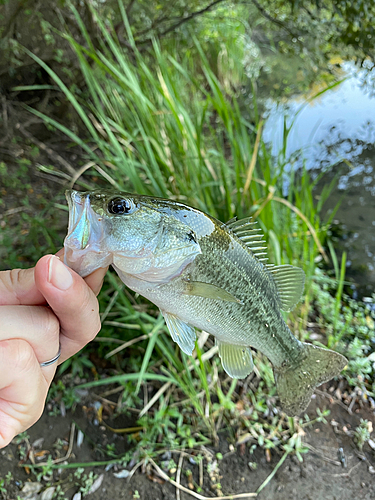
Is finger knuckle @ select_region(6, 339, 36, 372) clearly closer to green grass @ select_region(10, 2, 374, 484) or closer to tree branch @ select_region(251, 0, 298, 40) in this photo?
green grass @ select_region(10, 2, 374, 484)

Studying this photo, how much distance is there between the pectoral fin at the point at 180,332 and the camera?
0.84 metres

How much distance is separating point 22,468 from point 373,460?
5.96 ft

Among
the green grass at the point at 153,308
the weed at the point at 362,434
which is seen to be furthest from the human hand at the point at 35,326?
the weed at the point at 362,434

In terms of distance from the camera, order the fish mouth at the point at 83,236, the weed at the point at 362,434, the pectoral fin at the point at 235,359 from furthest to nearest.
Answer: the weed at the point at 362,434
the pectoral fin at the point at 235,359
the fish mouth at the point at 83,236

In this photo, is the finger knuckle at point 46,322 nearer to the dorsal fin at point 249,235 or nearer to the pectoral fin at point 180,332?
the pectoral fin at point 180,332

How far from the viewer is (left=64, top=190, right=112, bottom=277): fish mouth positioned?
0.71m

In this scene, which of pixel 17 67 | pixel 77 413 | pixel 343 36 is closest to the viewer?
pixel 77 413

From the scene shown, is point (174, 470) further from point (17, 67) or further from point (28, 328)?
point (17, 67)

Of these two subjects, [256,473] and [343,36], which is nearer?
[256,473]

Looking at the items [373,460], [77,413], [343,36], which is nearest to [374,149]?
[343,36]

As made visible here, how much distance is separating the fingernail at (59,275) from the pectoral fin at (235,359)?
0.43 m

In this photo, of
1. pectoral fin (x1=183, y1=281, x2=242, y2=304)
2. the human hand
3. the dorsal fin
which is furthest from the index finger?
the dorsal fin

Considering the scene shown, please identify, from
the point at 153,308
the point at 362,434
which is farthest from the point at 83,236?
the point at 362,434

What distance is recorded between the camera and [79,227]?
710mm
